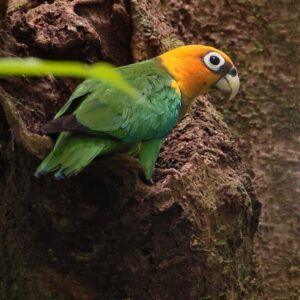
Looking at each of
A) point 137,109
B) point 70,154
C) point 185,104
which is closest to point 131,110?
point 137,109

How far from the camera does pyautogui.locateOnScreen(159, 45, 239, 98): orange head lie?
1.95 metres

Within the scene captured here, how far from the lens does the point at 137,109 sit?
1528mm

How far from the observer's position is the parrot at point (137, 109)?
1.29 meters

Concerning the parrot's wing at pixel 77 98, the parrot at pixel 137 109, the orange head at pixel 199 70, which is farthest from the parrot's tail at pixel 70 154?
the orange head at pixel 199 70

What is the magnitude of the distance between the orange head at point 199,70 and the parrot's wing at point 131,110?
0.13 m

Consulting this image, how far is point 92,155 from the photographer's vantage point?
1292mm

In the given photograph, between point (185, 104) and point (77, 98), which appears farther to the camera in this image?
point (185, 104)

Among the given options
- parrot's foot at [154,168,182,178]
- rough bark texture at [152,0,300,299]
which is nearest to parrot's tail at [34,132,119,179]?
parrot's foot at [154,168,182,178]

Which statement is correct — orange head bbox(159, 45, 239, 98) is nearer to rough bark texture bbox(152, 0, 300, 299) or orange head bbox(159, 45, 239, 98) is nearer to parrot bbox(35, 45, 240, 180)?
parrot bbox(35, 45, 240, 180)

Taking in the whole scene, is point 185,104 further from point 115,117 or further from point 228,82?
point 115,117

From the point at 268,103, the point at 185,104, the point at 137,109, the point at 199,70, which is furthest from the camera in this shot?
the point at 268,103

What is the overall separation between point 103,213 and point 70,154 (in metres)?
0.21

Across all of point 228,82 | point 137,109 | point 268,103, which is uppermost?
point 137,109

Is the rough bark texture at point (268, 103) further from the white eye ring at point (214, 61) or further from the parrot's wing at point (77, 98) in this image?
the parrot's wing at point (77, 98)
